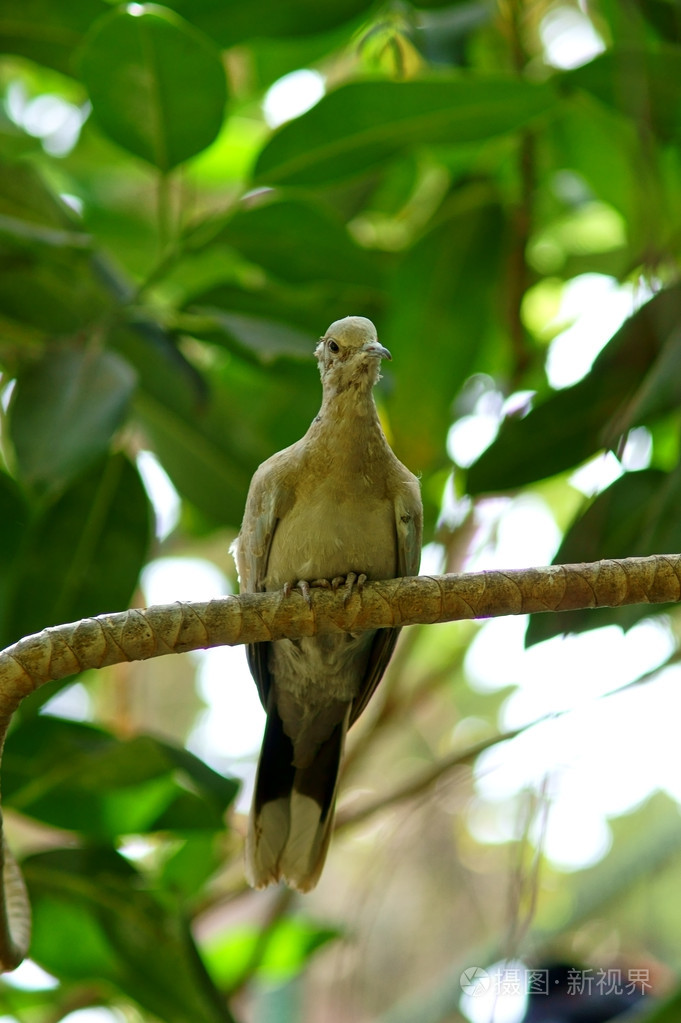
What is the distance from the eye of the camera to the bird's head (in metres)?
2.30

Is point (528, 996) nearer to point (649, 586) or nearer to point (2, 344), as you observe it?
point (649, 586)

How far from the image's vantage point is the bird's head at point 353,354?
7.54ft

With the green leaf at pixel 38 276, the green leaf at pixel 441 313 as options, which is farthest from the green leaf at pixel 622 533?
the green leaf at pixel 38 276

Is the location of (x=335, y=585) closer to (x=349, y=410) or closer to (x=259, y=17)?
(x=349, y=410)

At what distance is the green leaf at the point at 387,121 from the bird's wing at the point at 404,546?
121cm

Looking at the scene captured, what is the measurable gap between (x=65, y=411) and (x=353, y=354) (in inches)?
36.5

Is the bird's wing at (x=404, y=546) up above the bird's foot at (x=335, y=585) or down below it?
above

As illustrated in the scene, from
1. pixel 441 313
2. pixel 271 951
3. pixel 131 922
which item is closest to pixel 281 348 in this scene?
pixel 441 313

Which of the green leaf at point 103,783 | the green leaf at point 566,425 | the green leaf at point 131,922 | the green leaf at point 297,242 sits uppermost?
the green leaf at point 297,242

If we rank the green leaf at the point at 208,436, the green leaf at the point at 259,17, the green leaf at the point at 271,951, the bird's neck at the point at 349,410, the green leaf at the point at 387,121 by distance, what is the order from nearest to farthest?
the bird's neck at the point at 349,410 < the green leaf at the point at 387,121 < the green leaf at the point at 208,436 < the green leaf at the point at 259,17 < the green leaf at the point at 271,951

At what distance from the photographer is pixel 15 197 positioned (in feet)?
11.5

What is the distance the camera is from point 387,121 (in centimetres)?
328

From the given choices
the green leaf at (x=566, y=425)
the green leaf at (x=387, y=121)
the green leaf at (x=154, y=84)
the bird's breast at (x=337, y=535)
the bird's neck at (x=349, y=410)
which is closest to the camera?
the bird's neck at (x=349, y=410)

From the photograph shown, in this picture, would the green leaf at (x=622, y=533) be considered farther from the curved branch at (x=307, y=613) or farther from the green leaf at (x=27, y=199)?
the green leaf at (x=27, y=199)
